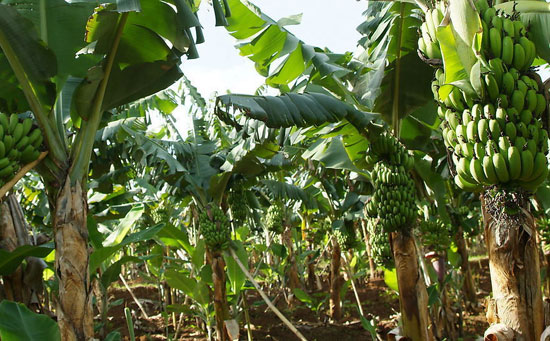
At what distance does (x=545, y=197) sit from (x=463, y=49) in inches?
97.7

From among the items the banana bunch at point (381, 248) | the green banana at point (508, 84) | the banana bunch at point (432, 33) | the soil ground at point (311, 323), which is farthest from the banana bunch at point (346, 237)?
the green banana at point (508, 84)

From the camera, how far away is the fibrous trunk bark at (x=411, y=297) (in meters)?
2.78

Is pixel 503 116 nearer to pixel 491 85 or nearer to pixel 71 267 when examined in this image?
pixel 491 85

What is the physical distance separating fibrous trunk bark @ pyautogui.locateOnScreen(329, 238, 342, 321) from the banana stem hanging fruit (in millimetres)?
4927

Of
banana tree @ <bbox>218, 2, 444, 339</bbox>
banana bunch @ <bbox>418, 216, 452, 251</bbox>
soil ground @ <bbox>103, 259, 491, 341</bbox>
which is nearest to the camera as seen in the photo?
banana tree @ <bbox>218, 2, 444, 339</bbox>

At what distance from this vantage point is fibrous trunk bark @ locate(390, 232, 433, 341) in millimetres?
2775

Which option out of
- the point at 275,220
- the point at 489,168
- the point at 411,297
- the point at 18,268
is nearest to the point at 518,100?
the point at 489,168

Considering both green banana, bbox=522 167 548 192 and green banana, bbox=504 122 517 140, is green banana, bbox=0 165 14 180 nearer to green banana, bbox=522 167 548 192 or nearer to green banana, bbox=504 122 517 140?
green banana, bbox=504 122 517 140

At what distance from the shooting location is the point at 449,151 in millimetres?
1938

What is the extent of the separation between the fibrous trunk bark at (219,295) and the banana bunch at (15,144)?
10.6ft

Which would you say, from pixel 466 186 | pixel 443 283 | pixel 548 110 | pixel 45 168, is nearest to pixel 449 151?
pixel 466 186

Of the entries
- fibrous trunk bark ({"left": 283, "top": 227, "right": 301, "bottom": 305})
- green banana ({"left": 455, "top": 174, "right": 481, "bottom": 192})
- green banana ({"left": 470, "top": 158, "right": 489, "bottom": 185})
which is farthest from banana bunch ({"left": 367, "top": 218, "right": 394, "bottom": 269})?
fibrous trunk bark ({"left": 283, "top": 227, "right": 301, "bottom": 305})

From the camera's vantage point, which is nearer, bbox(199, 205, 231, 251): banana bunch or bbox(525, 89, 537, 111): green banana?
bbox(525, 89, 537, 111): green banana

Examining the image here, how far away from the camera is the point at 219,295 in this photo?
5020mm
